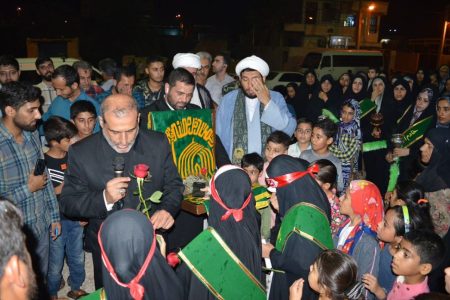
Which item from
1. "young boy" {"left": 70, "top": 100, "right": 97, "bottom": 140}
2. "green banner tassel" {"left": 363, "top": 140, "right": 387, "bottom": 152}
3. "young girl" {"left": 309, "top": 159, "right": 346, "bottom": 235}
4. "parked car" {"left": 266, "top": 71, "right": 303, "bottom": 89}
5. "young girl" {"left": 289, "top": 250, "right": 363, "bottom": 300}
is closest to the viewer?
"young girl" {"left": 289, "top": 250, "right": 363, "bottom": 300}

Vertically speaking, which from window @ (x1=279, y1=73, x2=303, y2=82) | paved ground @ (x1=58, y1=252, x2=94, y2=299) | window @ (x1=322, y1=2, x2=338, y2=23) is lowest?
paved ground @ (x1=58, y1=252, x2=94, y2=299)

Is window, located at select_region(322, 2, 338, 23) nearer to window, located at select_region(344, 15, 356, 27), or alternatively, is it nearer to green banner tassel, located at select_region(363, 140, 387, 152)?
window, located at select_region(344, 15, 356, 27)

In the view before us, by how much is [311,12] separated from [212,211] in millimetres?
37431

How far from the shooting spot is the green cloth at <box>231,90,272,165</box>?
4625 mm

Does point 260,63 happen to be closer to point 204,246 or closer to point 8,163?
point 204,246

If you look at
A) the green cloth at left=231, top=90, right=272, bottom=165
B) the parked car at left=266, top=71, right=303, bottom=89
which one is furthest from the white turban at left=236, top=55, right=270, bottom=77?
the parked car at left=266, top=71, right=303, bottom=89

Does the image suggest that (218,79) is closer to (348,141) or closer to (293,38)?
(348,141)

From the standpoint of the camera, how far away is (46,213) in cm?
364

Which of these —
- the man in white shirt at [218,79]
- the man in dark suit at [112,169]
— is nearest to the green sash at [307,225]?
the man in dark suit at [112,169]

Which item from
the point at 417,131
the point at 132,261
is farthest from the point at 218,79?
the point at 132,261

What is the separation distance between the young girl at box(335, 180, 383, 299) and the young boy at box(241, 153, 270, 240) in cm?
73

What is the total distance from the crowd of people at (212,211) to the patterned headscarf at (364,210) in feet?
0.03

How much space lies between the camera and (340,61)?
2167cm

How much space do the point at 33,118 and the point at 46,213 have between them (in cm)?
92
